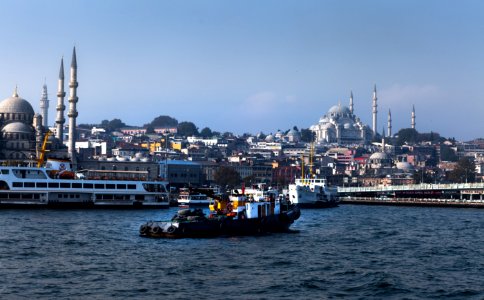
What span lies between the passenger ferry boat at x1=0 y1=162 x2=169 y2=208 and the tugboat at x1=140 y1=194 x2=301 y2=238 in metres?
17.0

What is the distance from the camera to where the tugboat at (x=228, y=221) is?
35.2 m

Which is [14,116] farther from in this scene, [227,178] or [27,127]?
[227,178]

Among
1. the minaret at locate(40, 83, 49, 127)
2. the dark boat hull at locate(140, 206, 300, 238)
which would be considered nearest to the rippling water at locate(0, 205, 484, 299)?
the dark boat hull at locate(140, 206, 300, 238)

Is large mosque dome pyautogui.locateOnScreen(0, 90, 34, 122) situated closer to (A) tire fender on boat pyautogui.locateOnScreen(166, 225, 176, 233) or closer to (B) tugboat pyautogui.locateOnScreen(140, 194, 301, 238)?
(B) tugboat pyautogui.locateOnScreen(140, 194, 301, 238)

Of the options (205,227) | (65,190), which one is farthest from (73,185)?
(205,227)

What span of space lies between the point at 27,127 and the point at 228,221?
65.3 metres

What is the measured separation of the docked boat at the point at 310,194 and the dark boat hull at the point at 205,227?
101 feet

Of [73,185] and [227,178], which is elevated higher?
[227,178]

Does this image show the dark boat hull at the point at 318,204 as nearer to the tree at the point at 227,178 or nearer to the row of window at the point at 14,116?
the tree at the point at 227,178

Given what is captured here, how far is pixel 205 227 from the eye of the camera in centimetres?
3566

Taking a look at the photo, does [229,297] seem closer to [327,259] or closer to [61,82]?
[327,259]

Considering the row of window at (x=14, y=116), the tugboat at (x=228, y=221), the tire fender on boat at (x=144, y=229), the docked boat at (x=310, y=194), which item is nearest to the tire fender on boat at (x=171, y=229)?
the tugboat at (x=228, y=221)

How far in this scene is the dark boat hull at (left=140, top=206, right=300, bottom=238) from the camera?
35094mm

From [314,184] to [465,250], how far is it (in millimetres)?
39704
